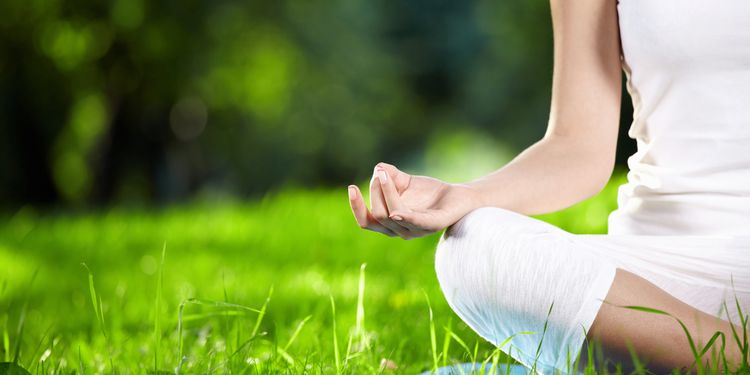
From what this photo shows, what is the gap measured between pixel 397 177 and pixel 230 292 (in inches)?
68.7

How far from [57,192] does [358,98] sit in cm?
638

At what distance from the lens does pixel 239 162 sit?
59.7 ft

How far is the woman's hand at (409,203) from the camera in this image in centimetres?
144

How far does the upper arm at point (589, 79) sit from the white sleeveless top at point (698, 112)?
12 cm

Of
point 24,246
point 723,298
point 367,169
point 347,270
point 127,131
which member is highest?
point 723,298

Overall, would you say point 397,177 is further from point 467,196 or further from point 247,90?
point 247,90

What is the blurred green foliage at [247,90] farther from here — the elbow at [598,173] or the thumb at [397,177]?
the thumb at [397,177]

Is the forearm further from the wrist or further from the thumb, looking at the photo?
the thumb

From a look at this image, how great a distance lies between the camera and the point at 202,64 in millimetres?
13352


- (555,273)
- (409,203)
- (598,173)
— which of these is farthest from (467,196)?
(598,173)

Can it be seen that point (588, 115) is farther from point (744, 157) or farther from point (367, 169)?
point (367, 169)

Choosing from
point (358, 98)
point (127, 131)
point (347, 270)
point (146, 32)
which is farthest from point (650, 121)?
point (358, 98)

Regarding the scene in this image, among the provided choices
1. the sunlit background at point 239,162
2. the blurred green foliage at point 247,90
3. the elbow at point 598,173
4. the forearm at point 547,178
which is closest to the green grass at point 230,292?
the sunlit background at point 239,162

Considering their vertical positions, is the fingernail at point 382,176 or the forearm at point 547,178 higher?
the fingernail at point 382,176
